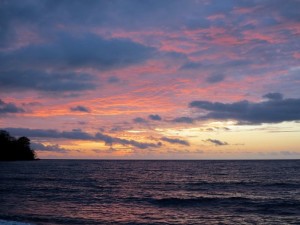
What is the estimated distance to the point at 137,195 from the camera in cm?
4925

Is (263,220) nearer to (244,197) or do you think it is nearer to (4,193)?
(244,197)

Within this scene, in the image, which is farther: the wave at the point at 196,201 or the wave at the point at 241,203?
the wave at the point at 196,201

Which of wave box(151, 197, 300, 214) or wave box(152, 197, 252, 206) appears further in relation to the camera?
wave box(152, 197, 252, 206)

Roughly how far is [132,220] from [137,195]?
17.9m

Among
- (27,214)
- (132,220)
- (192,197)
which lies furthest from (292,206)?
(27,214)

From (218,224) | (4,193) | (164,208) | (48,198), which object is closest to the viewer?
(218,224)

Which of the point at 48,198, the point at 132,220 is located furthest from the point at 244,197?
the point at 48,198

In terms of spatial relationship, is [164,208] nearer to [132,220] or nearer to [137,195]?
[132,220]

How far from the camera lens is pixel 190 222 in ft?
101

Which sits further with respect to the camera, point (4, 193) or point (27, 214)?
point (4, 193)

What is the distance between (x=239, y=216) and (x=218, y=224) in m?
4.57

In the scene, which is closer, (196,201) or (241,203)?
(241,203)

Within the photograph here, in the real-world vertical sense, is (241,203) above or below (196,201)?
above

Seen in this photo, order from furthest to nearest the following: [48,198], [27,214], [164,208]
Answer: [48,198] → [164,208] → [27,214]
